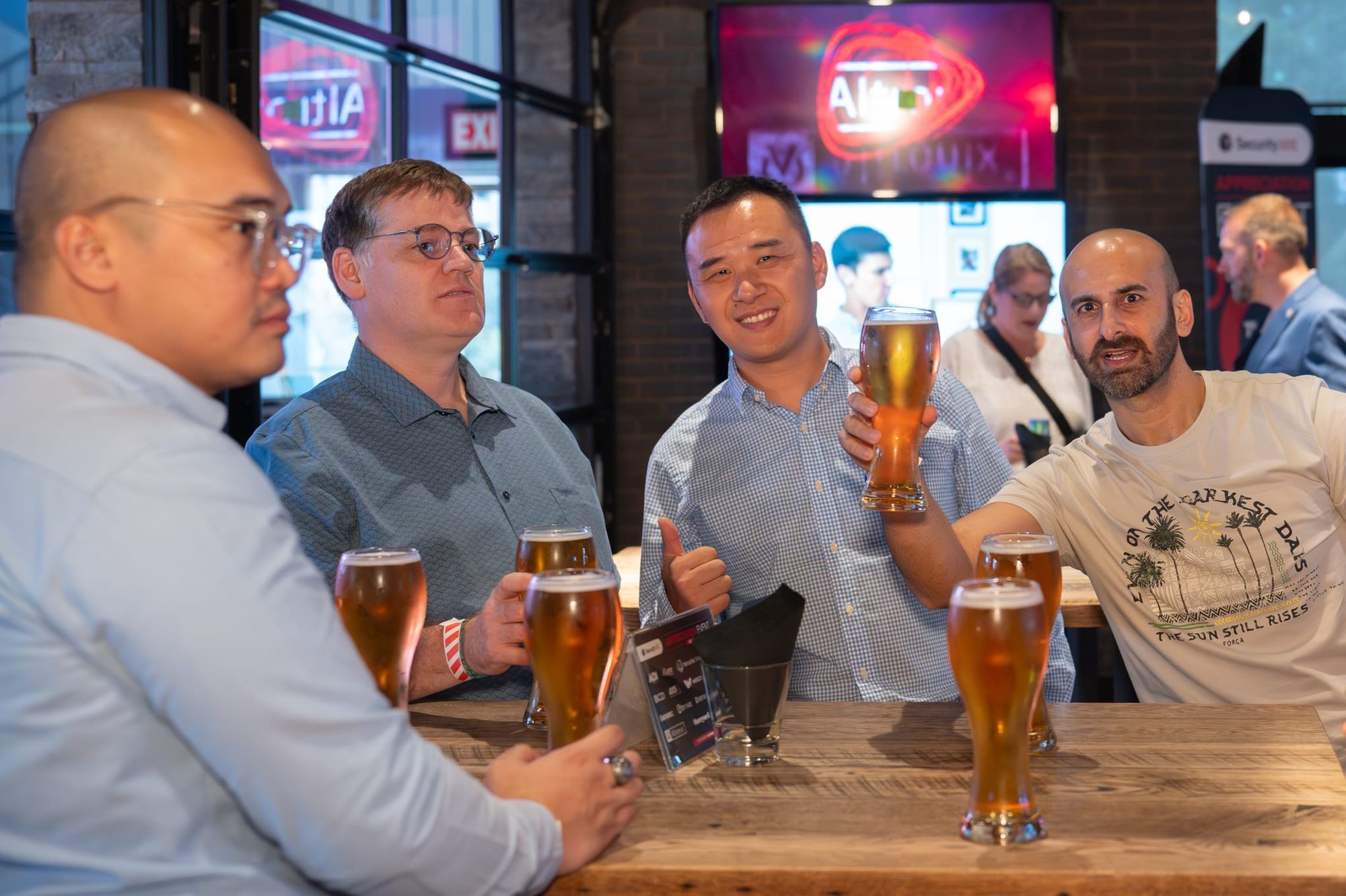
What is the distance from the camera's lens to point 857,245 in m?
5.47

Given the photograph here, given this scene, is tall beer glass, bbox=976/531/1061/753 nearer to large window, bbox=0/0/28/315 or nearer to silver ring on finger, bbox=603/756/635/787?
silver ring on finger, bbox=603/756/635/787

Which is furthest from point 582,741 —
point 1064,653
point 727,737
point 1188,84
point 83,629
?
point 1188,84

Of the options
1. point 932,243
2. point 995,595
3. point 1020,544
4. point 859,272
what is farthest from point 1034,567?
point 932,243

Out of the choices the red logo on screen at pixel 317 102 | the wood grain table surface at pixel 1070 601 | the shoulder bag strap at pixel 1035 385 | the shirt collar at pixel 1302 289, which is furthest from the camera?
the shirt collar at pixel 1302 289

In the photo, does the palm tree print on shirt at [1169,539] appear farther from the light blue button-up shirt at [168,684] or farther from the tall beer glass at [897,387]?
the light blue button-up shirt at [168,684]

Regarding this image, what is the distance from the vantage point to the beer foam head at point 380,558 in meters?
1.41

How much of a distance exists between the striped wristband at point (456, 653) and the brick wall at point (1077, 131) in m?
4.10

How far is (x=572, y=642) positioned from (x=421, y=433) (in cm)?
82

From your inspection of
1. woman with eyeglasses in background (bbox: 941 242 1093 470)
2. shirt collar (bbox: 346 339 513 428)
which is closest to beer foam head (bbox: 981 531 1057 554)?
shirt collar (bbox: 346 339 513 428)

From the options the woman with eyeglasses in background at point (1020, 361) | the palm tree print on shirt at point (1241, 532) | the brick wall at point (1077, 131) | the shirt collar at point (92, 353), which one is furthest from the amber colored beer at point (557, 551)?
the brick wall at point (1077, 131)

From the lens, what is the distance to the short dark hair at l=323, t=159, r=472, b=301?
206cm

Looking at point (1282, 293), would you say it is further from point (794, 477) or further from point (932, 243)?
point (794, 477)

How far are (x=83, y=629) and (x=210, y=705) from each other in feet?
0.36

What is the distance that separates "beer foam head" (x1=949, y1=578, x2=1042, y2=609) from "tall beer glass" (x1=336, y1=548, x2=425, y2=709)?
61 centimetres
